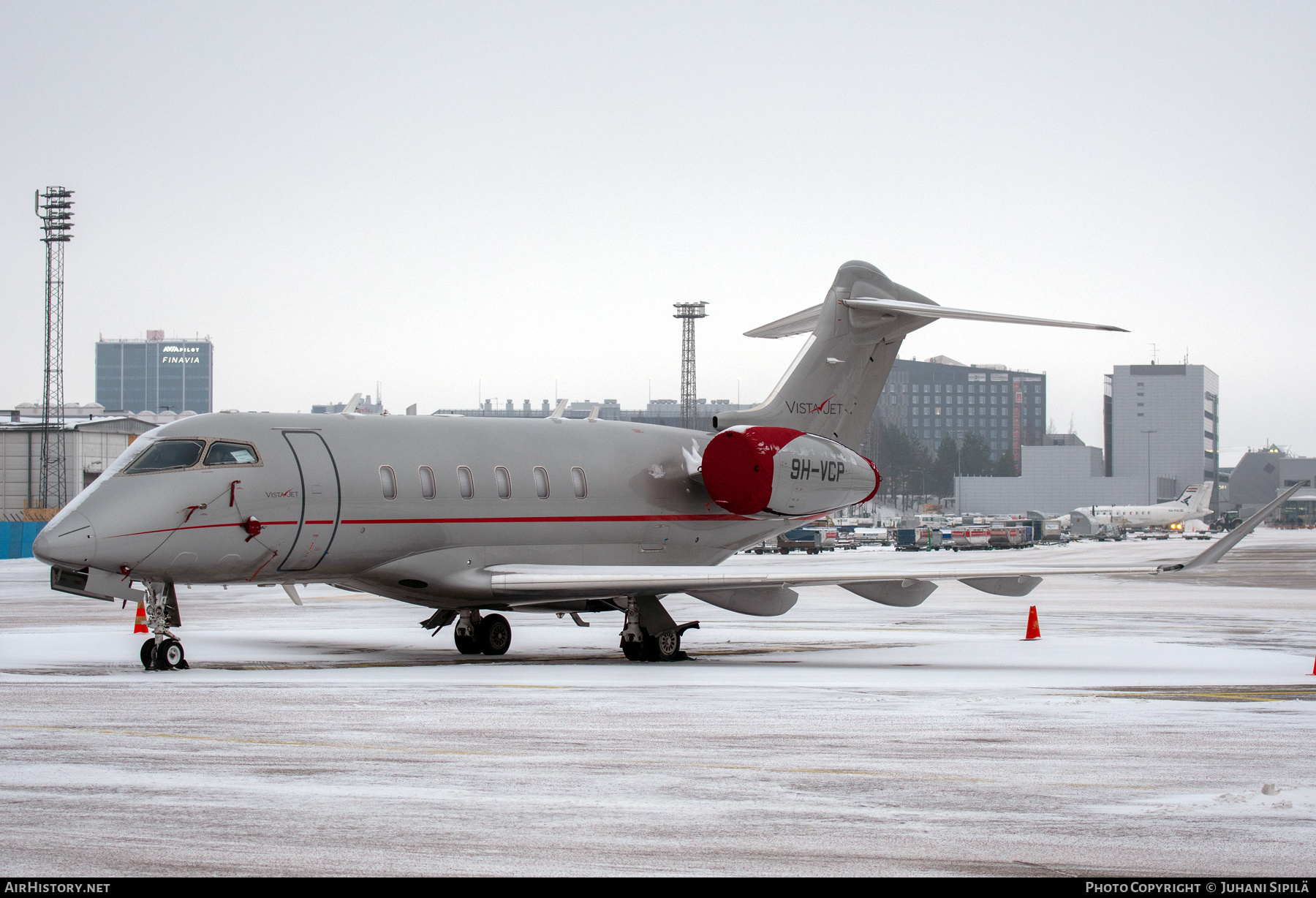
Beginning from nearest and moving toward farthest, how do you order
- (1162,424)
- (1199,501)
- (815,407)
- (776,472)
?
1. (776,472)
2. (815,407)
3. (1199,501)
4. (1162,424)

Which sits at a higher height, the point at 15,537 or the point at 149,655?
the point at 149,655

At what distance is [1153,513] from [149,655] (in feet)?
391

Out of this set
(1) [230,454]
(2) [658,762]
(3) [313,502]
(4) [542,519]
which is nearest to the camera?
(2) [658,762]

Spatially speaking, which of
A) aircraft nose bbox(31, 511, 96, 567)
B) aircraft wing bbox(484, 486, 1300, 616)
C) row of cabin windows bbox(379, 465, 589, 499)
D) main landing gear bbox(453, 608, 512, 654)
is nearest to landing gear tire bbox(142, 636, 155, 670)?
aircraft nose bbox(31, 511, 96, 567)

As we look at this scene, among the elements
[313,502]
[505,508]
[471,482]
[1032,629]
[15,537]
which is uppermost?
[471,482]

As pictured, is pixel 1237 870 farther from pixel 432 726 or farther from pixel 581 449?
pixel 581 449

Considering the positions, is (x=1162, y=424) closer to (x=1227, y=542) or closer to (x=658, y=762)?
(x=1227, y=542)

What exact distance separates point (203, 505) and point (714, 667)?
6.82 m

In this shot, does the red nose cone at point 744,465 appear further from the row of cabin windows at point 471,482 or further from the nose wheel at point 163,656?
the nose wheel at point 163,656

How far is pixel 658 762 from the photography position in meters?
9.05

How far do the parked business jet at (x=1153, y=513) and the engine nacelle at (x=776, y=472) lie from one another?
331 feet

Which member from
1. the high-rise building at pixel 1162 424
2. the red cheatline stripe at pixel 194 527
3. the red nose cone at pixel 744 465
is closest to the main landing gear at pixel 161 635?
the red cheatline stripe at pixel 194 527

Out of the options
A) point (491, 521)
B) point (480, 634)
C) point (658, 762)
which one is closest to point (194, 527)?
point (491, 521)
